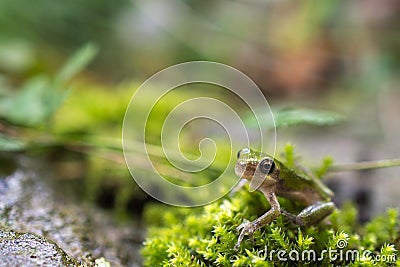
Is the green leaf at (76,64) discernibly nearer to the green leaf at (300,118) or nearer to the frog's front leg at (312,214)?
the green leaf at (300,118)

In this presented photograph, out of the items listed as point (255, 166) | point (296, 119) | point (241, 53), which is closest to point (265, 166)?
point (255, 166)

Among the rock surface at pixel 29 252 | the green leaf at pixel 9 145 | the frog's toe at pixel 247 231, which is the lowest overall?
the rock surface at pixel 29 252

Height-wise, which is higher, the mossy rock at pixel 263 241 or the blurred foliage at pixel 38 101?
the blurred foliage at pixel 38 101

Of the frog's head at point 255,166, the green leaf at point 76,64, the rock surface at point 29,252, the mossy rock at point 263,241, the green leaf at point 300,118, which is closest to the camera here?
the rock surface at point 29,252

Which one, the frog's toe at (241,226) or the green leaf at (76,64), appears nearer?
the frog's toe at (241,226)

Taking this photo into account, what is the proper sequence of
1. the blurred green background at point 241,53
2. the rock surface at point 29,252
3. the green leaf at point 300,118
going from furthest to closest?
the blurred green background at point 241,53
the green leaf at point 300,118
the rock surface at point 29,252

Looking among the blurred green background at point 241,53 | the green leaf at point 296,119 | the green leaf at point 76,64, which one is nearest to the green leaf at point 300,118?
the green leaf at point 296,119

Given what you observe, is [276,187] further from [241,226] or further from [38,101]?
[38,101]
